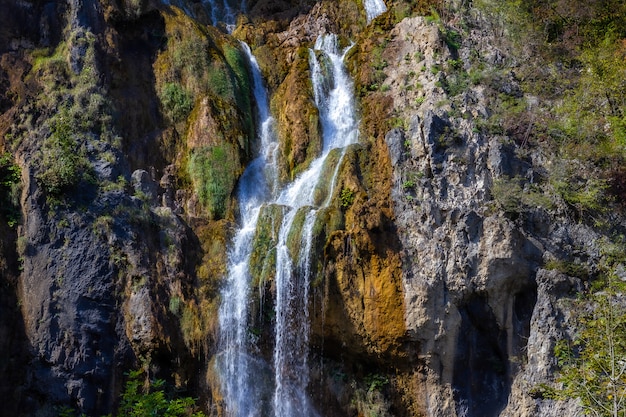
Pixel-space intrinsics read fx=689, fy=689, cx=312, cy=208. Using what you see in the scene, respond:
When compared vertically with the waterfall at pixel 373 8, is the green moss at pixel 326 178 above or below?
below

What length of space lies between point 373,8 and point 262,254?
14344 mm

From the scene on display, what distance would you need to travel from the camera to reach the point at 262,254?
19.8m

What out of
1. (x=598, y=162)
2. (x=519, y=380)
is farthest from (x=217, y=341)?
(x=598, y=162)

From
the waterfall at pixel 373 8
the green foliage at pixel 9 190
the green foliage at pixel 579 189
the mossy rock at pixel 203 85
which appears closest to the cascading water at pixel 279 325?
the mossy rock at pixel 203 85

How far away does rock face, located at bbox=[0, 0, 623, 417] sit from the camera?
59.3ft

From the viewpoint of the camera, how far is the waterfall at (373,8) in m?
29.2

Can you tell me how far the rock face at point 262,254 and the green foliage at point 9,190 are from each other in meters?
0.21

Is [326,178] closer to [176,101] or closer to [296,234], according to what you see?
[296,234]

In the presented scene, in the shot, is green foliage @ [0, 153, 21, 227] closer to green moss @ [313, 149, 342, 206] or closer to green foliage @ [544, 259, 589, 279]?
green moss @ [313, 149, 342, 206]

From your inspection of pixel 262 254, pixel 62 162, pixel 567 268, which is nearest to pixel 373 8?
pixel 262 254

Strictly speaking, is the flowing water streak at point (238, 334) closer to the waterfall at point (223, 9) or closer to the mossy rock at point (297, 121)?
the mossy rock at point (297, 121)

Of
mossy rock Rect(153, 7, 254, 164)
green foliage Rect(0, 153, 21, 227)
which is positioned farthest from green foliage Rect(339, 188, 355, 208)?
green foliage Rect(0, 153, 21, 227)

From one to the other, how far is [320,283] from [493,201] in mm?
5538

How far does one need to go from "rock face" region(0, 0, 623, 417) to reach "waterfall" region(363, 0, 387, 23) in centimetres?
726
